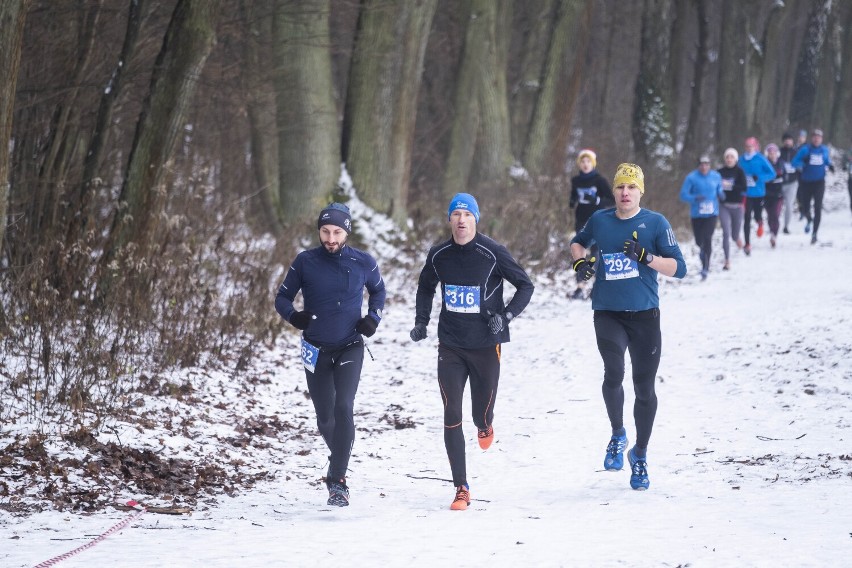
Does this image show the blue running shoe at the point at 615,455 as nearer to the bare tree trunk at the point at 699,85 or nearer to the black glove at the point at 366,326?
the black glove at the point at 366,326

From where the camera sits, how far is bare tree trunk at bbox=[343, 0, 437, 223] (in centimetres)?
1684

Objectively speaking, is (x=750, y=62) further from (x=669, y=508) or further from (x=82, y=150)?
(x=669, y=508)

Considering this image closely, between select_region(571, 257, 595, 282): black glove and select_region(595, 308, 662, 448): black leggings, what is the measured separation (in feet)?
1.00

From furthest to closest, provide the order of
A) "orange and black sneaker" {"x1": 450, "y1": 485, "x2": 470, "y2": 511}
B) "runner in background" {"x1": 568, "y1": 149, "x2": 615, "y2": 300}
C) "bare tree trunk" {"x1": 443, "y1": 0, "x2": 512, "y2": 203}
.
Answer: "bare tree trunk" {"x1": 443, "y1": 0, "x2": 512, "y2": 203} < "runner in background" {"x1": 568, "y1": 149, "x2": 615, "y2": 300} < "orange and black sneaker" {"x1": 450, "y1": 485, "x2": 470, "y2": 511}

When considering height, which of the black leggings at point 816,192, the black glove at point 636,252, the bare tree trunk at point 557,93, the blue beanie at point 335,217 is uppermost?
the bare tree trunk at point 557,93

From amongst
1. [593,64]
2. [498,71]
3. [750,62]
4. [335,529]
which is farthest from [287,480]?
[593,64]

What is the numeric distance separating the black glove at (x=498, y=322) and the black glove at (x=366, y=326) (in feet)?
2.37

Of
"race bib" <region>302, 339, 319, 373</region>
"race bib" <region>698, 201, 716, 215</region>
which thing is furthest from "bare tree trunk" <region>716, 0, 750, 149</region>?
"race bib" <region>302, 339, 319, 373</region>

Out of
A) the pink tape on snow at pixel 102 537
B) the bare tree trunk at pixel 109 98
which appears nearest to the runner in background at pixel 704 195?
the bare tree trunk at pixel 109 98

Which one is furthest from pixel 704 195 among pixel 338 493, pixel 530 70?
pixel 530 70

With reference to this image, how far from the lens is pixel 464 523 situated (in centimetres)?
608

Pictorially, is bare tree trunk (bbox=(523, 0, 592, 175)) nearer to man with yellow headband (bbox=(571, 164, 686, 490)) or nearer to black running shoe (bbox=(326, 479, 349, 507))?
man with yellow headband (bbox=(571, 164, 686, 490))

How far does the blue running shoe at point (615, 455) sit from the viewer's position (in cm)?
721

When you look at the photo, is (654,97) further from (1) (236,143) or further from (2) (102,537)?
(2) (102,537)
